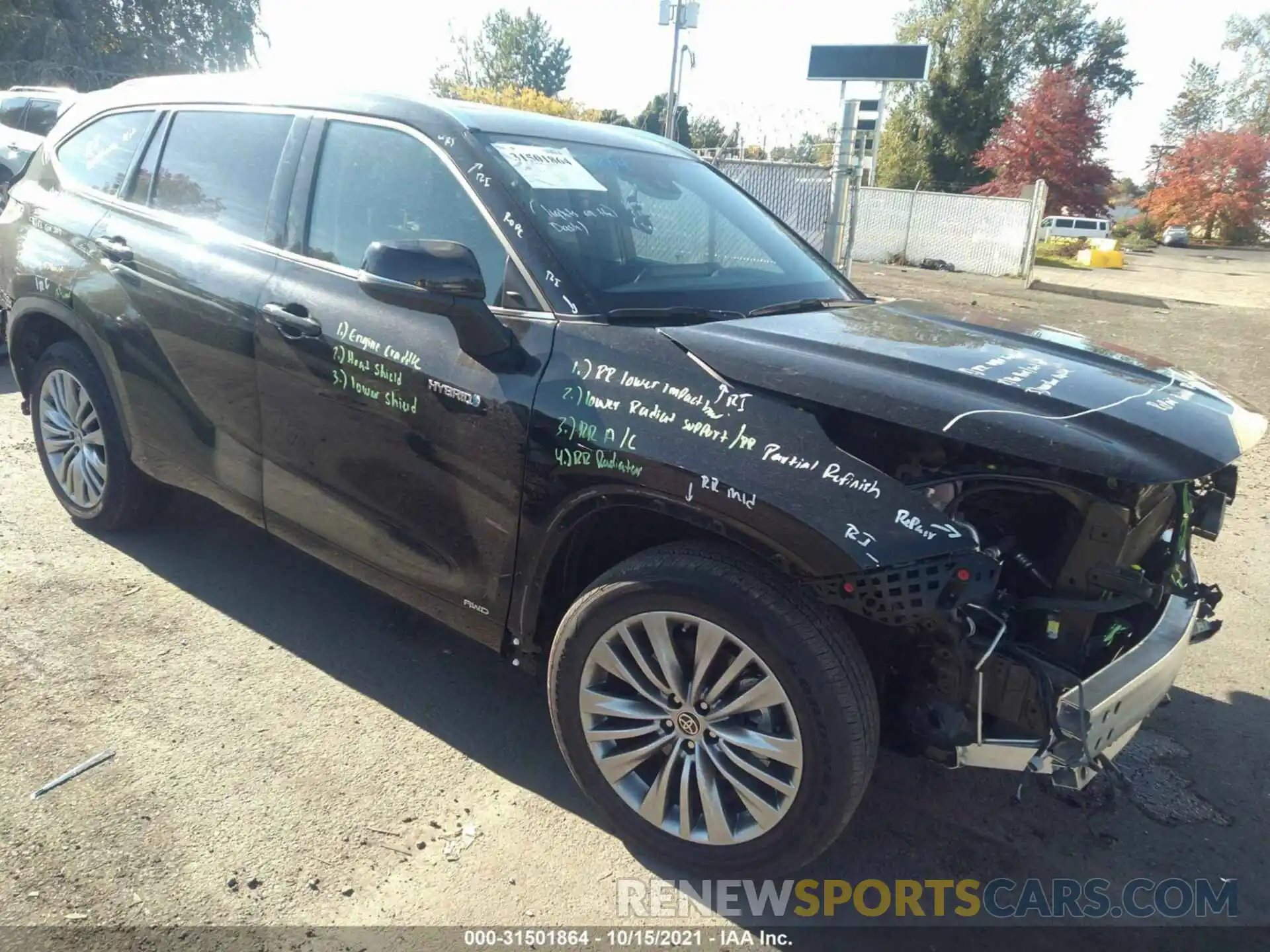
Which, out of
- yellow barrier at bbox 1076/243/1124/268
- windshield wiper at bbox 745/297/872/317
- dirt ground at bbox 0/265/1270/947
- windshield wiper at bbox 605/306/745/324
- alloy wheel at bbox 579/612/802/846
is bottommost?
dirt ground at bbox 0/265/1270/947

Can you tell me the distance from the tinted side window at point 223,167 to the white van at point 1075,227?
4071cm

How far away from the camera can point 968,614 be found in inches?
86.0

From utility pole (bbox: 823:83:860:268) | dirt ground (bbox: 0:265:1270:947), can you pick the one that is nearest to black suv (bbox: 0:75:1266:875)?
dirt ground (bbox: 0:265:1270:947)

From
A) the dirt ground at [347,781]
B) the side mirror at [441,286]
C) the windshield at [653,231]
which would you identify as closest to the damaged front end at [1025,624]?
the dirt ground at [347,781]

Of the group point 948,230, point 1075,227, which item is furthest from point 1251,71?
point 948,230

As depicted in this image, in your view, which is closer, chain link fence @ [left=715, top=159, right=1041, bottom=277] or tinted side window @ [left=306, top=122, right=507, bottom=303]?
tinted side window @ [left=306, top=122, right=507, bottom=303]

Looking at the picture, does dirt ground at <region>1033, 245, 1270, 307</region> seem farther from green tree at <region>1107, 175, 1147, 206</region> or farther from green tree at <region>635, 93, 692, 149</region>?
green tree at <region>1107, 175, 1147, 206</region>

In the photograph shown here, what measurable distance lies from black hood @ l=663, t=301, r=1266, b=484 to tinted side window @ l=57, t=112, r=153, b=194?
286 centimetres

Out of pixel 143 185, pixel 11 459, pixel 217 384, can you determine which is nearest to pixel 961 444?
pixel 217 384

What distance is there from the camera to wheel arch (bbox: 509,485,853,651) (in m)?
2.24

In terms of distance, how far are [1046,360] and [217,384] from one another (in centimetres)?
284

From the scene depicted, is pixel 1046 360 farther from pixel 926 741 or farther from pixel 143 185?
pixel 143 185

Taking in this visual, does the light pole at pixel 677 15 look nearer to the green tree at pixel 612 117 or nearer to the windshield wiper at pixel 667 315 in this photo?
the green tree at pixel 612 117

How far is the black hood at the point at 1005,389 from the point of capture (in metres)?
2.16
